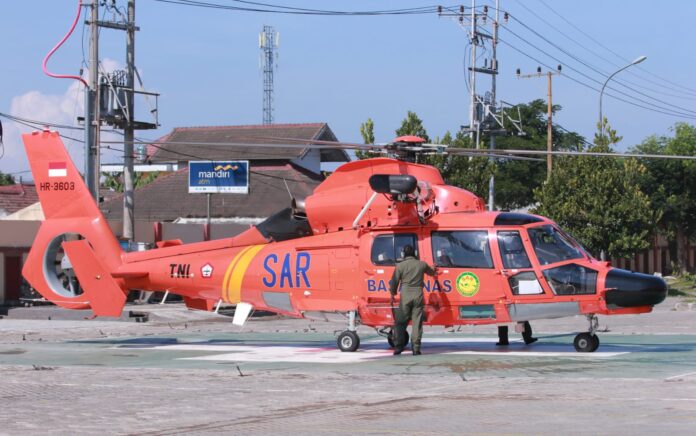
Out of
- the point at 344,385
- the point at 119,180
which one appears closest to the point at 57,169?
the point at 344,385

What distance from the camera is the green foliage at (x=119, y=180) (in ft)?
274

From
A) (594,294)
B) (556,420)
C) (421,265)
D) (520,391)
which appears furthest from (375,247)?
(556,420)

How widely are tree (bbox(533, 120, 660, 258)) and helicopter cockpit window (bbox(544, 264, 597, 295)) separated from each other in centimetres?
2904

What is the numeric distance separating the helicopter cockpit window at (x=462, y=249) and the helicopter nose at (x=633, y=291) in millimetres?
2078

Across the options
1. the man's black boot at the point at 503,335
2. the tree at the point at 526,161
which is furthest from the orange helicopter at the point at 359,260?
the tree at the point at 526,161

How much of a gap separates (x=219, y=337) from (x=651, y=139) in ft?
200

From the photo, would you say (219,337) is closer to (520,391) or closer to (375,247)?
(375,247)

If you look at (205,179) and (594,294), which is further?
(205,179)

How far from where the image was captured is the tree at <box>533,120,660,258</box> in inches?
1786

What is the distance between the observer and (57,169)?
67.2ft

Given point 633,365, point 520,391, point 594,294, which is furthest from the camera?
point 594,294

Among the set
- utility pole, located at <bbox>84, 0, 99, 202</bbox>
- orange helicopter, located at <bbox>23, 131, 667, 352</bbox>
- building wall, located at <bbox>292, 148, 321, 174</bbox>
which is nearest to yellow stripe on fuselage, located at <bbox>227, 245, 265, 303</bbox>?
orange helicopter, located at <bbox>23, 131, 667, 352</bbox>

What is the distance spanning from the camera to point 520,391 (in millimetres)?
11984

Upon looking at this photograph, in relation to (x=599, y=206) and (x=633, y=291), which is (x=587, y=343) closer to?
(x=633, y=291)
